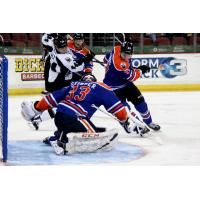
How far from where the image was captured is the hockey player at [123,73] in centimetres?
486

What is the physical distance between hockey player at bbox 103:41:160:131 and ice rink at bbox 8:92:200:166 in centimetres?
25

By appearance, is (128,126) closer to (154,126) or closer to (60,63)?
(154,126)

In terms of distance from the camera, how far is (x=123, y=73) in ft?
16.0

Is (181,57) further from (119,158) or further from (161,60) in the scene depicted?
(119,158)

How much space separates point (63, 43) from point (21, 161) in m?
0.96

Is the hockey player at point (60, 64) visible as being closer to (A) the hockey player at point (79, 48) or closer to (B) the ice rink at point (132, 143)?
(A) the hockey player at point (79, 48)

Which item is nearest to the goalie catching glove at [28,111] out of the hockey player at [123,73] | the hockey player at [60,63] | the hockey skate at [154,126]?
the hockey player at [60,63]

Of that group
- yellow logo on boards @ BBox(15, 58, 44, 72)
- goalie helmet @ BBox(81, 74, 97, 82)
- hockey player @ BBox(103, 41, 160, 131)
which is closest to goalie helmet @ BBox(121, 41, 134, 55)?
hockey player @ BBox(103, 41, 160, 131)

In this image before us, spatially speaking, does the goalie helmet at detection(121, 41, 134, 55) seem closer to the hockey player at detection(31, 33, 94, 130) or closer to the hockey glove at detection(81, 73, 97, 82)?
the hockey player at detection(31, 33, 94, 130)

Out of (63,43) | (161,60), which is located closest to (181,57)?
(161,60)

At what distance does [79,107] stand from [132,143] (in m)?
0.53

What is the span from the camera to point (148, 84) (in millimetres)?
5902

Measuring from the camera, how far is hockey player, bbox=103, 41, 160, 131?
486 centimetres

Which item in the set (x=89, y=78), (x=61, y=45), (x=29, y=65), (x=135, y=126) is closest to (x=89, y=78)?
(x=89, y=78)
